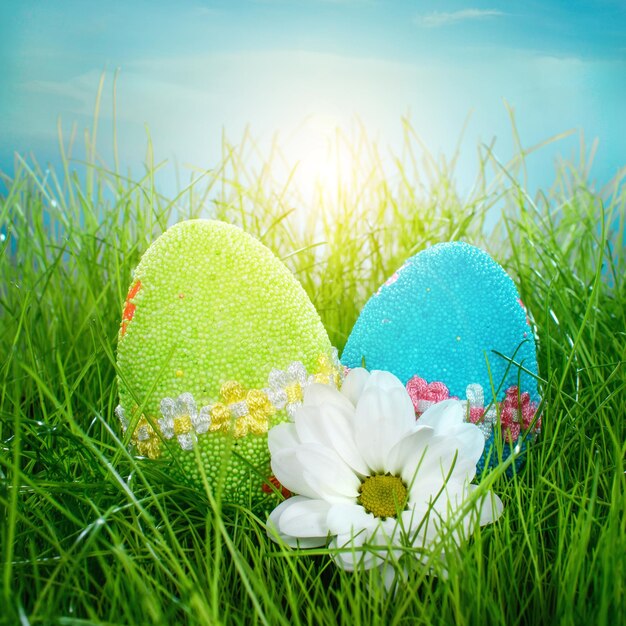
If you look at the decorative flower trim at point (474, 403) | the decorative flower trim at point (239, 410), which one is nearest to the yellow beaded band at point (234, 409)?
the decorative flower trim at point (239, 410)

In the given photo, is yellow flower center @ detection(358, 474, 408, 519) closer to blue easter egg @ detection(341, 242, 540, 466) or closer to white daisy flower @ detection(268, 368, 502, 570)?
white daisy flower @ detection(268, 368, 502, 570)

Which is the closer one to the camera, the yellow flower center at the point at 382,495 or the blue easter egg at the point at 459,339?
the yellow flower center at the point at 382,495

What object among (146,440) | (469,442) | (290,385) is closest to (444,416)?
(469,442)

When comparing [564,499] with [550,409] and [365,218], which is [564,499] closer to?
[550,409]

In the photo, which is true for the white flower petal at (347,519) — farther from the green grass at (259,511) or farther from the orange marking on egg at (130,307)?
the orange marking on egg at (130,307)

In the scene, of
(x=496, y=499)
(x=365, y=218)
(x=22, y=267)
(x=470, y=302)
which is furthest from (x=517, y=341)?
(x=22, y=267)

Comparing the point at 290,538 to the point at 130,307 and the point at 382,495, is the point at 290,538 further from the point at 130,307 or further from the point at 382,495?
the point at 130,307
